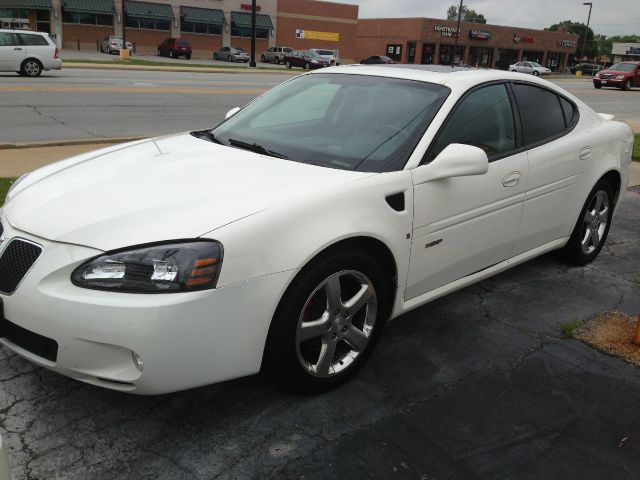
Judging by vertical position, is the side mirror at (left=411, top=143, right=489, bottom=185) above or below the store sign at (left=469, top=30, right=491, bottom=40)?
below

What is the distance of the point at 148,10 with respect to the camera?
5984 cm

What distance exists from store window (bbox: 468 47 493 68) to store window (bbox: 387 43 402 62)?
9996mm

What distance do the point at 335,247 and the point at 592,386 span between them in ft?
5.29

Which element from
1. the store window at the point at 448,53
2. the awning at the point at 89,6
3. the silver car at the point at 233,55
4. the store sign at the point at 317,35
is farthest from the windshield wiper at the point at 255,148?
the store window at the point at 448,53

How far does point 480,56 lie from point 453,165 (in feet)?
263

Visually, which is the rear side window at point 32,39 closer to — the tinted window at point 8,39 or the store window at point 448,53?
the tinted window at point 8,39

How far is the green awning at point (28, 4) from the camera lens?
176 feet

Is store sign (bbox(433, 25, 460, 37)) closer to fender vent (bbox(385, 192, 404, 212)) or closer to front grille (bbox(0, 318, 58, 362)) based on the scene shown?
fender vent (bbox(385, 192, 404, 212))

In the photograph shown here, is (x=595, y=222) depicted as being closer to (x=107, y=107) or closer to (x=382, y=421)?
(x=382, y=421)

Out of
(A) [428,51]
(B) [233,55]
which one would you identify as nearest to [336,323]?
(B) [233,55]

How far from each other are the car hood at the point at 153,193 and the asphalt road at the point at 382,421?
86 centimetres

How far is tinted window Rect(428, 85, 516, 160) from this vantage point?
3.61 metres

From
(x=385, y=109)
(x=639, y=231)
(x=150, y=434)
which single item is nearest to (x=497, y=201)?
(x=385, y=109)

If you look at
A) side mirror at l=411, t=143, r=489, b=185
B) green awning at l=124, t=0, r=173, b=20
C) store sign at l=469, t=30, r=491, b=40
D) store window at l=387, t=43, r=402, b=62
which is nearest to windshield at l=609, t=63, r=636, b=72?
store window at l=387, t=43, r=402, b=62
